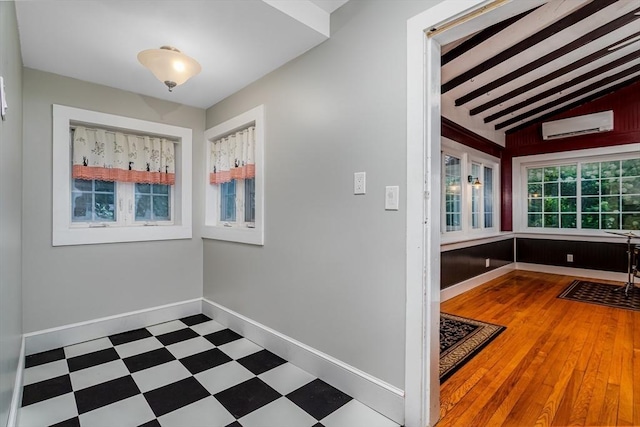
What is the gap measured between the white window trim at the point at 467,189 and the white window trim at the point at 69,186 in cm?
313

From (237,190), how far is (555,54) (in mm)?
3931

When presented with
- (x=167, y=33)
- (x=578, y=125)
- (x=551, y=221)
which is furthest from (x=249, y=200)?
(x=551, y=221)

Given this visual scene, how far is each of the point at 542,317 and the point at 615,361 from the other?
1.00 meters

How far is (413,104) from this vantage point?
63.2 inches

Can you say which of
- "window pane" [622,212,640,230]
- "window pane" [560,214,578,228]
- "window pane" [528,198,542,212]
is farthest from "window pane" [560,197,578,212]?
"window pane" [622,212,640,230]

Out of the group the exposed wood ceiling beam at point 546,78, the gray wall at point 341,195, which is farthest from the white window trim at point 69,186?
the exposed wood ceiling beam at point 546,78

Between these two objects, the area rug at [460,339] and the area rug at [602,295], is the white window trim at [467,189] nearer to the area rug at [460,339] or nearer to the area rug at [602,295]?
the area rug at [460,339]

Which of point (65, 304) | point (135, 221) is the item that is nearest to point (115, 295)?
point (65, 304)

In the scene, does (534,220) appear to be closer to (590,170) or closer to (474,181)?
(590,170)

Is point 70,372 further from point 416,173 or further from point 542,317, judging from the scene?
point 542,317

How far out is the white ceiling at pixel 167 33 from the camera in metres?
1.80

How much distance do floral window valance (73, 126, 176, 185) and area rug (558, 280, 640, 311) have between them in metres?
5.21

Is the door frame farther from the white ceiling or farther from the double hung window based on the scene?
the double hung window

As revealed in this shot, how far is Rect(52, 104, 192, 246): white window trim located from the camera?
2.59 metres
